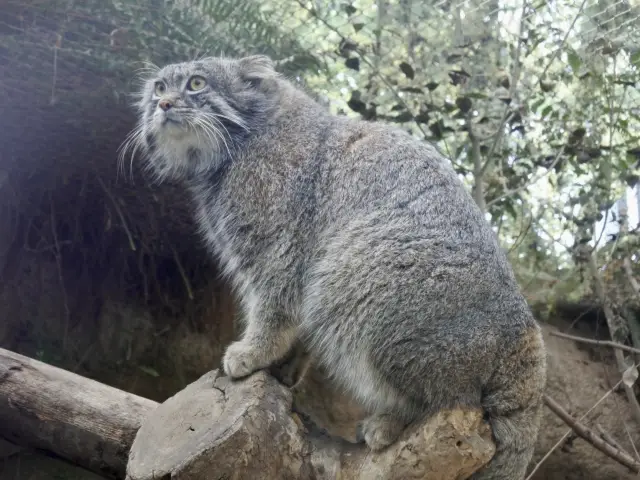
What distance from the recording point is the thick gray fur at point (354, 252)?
9.10ft

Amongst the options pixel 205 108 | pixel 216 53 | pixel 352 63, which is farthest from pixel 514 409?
pixel 216 53

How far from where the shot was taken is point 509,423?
9.04 ft

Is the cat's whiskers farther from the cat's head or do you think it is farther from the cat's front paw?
the cat's front paw

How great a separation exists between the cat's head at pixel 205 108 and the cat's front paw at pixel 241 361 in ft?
3.29

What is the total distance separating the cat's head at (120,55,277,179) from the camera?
140 inches

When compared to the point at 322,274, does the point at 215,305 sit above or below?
below

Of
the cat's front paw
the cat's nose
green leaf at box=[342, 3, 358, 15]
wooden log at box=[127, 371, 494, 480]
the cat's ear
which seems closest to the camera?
wooden log at box=[127, 371, 494, 480]

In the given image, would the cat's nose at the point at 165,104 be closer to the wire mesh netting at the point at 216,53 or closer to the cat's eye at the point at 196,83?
the cat's eye at the point at 196,83

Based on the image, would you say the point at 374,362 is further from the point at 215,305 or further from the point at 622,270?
the point at 622,270

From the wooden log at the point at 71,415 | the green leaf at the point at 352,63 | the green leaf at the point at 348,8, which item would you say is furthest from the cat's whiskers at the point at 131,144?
the green leaf at the point at 348,8

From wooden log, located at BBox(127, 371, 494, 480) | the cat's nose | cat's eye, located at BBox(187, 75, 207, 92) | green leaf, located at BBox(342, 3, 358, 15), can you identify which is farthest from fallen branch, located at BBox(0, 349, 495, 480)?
green leaf, located at BBox(342, 3, 358, 15)

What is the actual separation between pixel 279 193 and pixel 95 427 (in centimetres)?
134

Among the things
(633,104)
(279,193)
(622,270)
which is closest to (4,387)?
(279,193)

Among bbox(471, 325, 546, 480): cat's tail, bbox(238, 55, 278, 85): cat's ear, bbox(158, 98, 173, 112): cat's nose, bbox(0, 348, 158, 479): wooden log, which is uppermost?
bbox(238, 55, 278, 85): cat's ear
